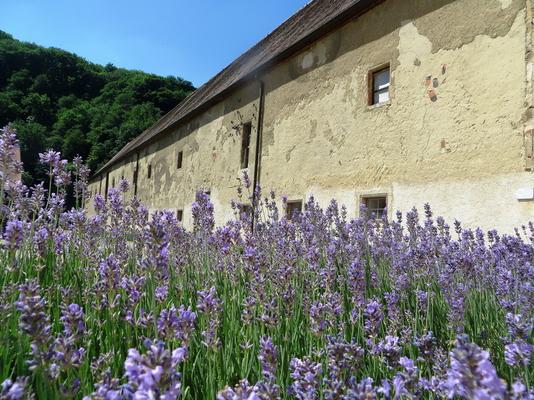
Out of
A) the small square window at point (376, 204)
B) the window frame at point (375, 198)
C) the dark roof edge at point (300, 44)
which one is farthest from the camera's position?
the dark roof edge at point (300, 44)

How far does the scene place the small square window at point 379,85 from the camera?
7.80 meters

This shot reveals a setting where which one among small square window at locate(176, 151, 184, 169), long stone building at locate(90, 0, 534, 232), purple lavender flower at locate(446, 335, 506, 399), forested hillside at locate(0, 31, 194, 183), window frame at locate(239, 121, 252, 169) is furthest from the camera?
forested hillside at locate(0, 31, 194, 183)

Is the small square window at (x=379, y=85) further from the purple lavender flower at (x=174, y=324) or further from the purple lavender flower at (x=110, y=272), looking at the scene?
the purple lavender flower at (x=174, y=324)

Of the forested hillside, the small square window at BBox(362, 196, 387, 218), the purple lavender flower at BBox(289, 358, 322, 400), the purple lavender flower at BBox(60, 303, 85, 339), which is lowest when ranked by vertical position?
the purple lavender flower at BBox(289, 358, 322, 400)

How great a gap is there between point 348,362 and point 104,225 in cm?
288

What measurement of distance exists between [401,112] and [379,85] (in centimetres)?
102

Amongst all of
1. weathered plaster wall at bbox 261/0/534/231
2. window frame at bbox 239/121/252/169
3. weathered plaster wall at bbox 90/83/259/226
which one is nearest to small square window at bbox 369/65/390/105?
weathered plaster wall at bbox 261/0/534/231

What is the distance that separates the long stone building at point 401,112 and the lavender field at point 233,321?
7.89 ft

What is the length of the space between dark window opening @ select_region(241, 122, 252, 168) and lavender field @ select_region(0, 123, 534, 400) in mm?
8220

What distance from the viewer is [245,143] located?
40.5 feet

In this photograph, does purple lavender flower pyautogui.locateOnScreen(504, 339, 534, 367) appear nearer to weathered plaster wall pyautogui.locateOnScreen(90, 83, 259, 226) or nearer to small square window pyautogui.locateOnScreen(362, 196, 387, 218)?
small square window pyautogui.locateOnScreen(362, 196, 387, 218)

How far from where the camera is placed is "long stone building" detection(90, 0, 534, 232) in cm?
561

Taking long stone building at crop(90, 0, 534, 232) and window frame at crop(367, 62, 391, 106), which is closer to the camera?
long stone building at crop(90, 0, 534, 232)

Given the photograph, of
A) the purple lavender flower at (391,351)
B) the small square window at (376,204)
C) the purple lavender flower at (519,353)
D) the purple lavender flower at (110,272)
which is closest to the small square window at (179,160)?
the small square window at (376,204)
